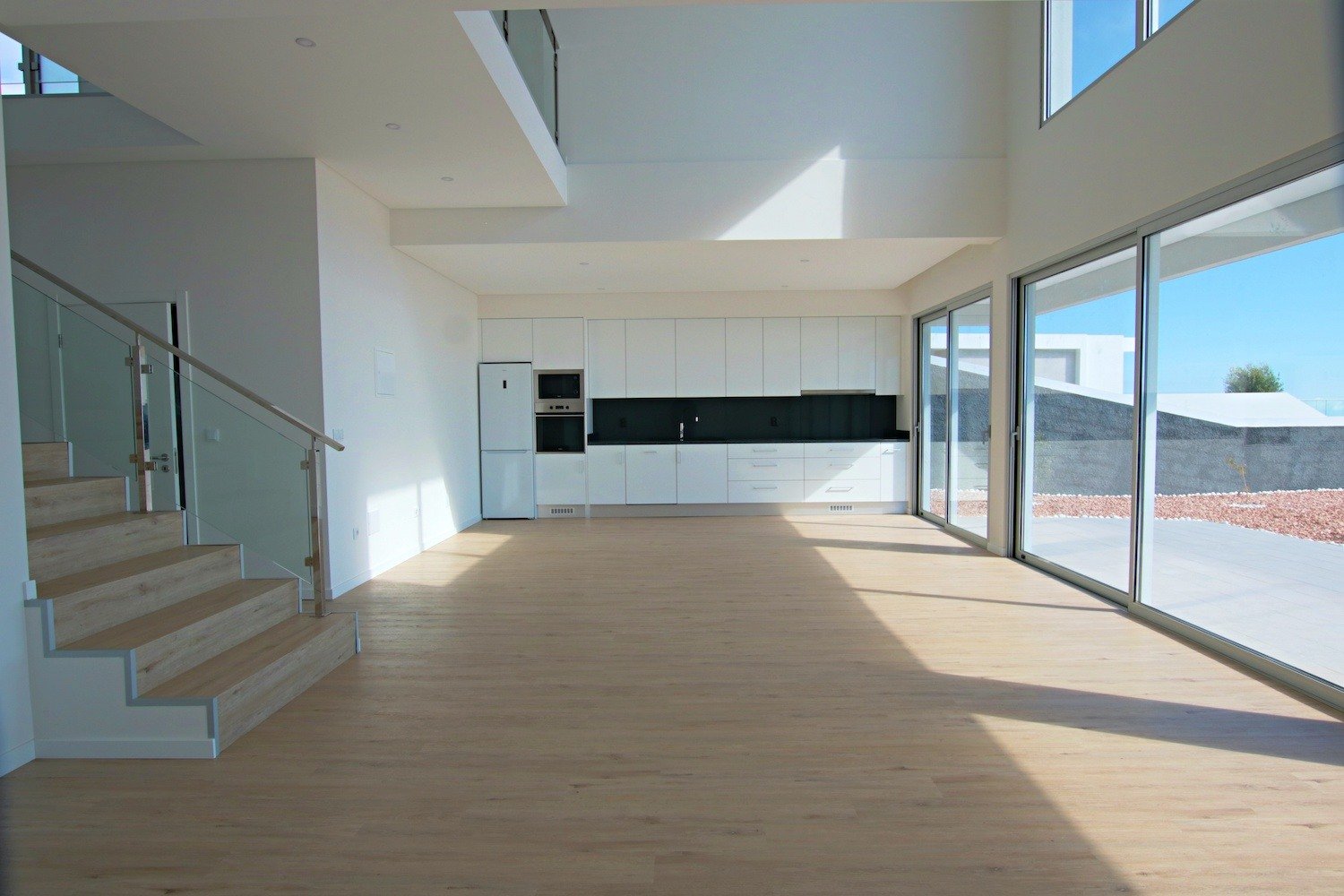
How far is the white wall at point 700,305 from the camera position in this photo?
8.47 m

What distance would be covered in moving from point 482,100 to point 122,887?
11.6ft

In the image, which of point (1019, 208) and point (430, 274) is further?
point (430, 274)

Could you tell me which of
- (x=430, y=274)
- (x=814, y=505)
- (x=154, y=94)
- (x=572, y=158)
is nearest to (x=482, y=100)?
(x=154, y=94)

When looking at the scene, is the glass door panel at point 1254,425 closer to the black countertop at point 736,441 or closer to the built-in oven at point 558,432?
the black countertop at point 736,441

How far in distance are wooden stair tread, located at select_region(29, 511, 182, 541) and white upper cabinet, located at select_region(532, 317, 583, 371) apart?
4.96 metres

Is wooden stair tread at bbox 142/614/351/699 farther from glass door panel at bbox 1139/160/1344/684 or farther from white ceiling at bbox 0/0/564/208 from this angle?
glass door panel at bbox 1139/160/1344/684

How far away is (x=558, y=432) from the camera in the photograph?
345 inches

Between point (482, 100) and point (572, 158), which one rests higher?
point (572, 158)

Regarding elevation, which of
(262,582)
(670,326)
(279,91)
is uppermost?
(279,91)

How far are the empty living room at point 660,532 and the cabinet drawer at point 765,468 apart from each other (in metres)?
1.45

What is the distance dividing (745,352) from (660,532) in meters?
2.43

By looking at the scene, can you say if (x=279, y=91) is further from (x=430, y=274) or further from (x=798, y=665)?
(x=798, y=665)

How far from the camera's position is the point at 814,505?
8727 millimetres

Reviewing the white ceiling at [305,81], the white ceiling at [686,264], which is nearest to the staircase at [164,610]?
the white ceiling at [305,81]
